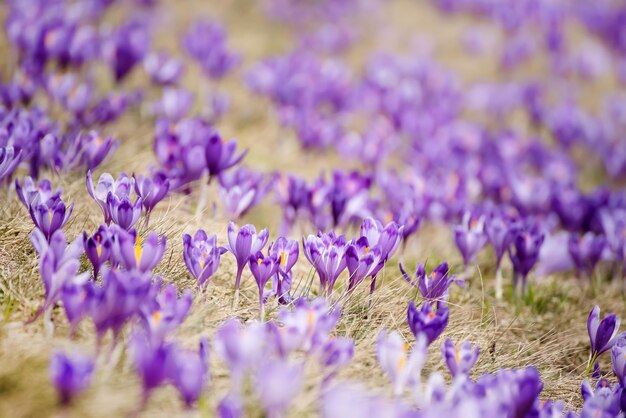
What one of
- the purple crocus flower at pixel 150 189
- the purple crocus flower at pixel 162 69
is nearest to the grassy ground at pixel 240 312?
the purple crocus flower at pixel 150 189

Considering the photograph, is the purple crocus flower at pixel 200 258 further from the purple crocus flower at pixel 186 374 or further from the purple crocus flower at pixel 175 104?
the purple crocus flower at pixel 175 104

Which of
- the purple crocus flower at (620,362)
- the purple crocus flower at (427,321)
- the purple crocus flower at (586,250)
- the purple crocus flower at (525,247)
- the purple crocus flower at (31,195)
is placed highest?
the purple crocus flower at (31,195)

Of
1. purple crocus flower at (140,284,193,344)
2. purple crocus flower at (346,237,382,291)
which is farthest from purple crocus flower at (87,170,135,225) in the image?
purple crocus flower at (346,237,382,291)

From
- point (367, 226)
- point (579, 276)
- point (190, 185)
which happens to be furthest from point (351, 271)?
point (579, 276)

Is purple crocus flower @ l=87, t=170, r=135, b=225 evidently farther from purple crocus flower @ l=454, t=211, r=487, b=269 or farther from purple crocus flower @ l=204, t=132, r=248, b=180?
purple crocus flower @ l=454, t=211, r=487, b=269

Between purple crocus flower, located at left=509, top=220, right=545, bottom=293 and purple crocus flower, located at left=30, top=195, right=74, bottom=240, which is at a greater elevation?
purple crocus flower, located at left=30, top=195, right=74, bottom=240

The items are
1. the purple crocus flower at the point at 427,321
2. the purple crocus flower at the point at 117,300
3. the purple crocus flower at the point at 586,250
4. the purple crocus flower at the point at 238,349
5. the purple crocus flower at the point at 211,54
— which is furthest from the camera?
the purple crocus flower at the point at 211,54

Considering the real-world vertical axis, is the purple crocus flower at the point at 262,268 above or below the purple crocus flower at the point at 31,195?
below
